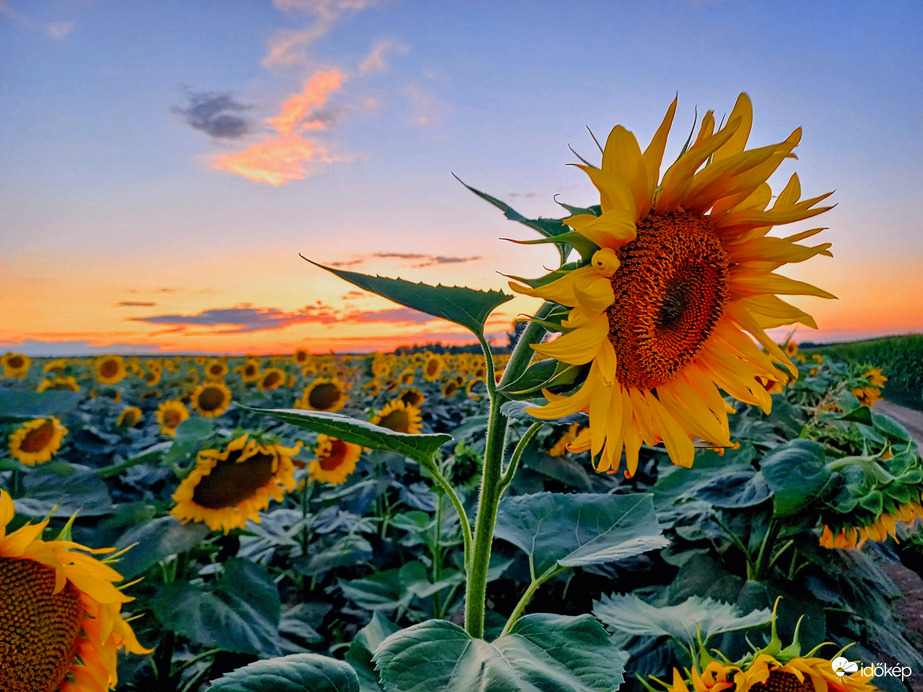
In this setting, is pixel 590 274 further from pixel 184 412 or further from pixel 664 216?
pixel 184 412

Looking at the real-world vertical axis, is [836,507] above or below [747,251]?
below

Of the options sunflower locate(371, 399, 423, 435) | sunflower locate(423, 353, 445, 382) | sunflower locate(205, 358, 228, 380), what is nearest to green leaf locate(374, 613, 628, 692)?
sunflower locate(371, 399, 423, 435)

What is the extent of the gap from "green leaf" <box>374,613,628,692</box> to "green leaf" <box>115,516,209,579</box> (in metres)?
1.25

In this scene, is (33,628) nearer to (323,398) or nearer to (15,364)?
(323,398)

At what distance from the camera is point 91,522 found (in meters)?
2.09

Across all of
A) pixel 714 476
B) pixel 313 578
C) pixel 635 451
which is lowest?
pixel 313 578

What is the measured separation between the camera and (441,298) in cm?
94

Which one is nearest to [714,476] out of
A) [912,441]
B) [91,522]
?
[912,441]

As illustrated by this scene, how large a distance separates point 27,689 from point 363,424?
0.77m

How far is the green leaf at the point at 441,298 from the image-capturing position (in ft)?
2.97

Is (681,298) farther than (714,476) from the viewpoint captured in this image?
No

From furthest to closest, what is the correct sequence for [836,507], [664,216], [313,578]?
1. [313,578]
2. [836,507]
3. [664,216]

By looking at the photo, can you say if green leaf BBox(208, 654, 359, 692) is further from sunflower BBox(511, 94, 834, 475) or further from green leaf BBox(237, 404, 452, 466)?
sunflower BBox(511, 94, 834, 475)

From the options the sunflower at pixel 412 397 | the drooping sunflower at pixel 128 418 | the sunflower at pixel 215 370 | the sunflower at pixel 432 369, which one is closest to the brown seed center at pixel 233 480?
the sunflower at pixel 412 397
